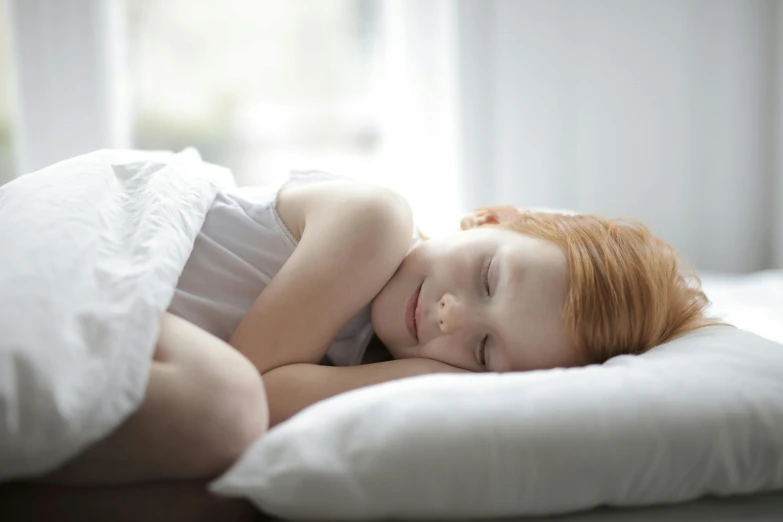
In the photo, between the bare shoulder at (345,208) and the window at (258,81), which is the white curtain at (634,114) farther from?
the bare shoulder at (345,208)

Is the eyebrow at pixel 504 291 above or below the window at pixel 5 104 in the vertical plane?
below

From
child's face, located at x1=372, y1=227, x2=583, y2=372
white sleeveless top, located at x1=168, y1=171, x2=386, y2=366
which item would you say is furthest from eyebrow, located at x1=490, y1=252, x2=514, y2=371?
white sleeveless top, located at x1=168, y1=171, x2=386, y2=366

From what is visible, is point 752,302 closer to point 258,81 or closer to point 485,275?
point 485,275

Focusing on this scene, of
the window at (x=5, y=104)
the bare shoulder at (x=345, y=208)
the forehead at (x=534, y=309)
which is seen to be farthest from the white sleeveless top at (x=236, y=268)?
the window at (x=5, y=104)

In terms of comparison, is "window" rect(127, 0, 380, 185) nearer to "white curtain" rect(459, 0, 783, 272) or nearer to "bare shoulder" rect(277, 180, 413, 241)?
"white curtain" rect(459, 0, 783, 272)

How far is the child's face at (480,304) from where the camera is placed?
868 millimetres

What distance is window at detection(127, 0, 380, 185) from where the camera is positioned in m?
2.06

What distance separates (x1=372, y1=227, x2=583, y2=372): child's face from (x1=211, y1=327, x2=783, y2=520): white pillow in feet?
0.40

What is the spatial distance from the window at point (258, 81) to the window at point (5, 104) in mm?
332

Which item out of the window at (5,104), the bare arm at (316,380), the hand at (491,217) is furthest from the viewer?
the window at (5,104)

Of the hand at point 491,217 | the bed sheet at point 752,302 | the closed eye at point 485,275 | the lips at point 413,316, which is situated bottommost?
the bed sheet at point 752,302

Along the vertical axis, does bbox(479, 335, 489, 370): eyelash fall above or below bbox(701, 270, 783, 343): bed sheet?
above

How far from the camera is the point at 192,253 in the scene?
0.97 metres

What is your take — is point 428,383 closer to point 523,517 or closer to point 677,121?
point 523,517
